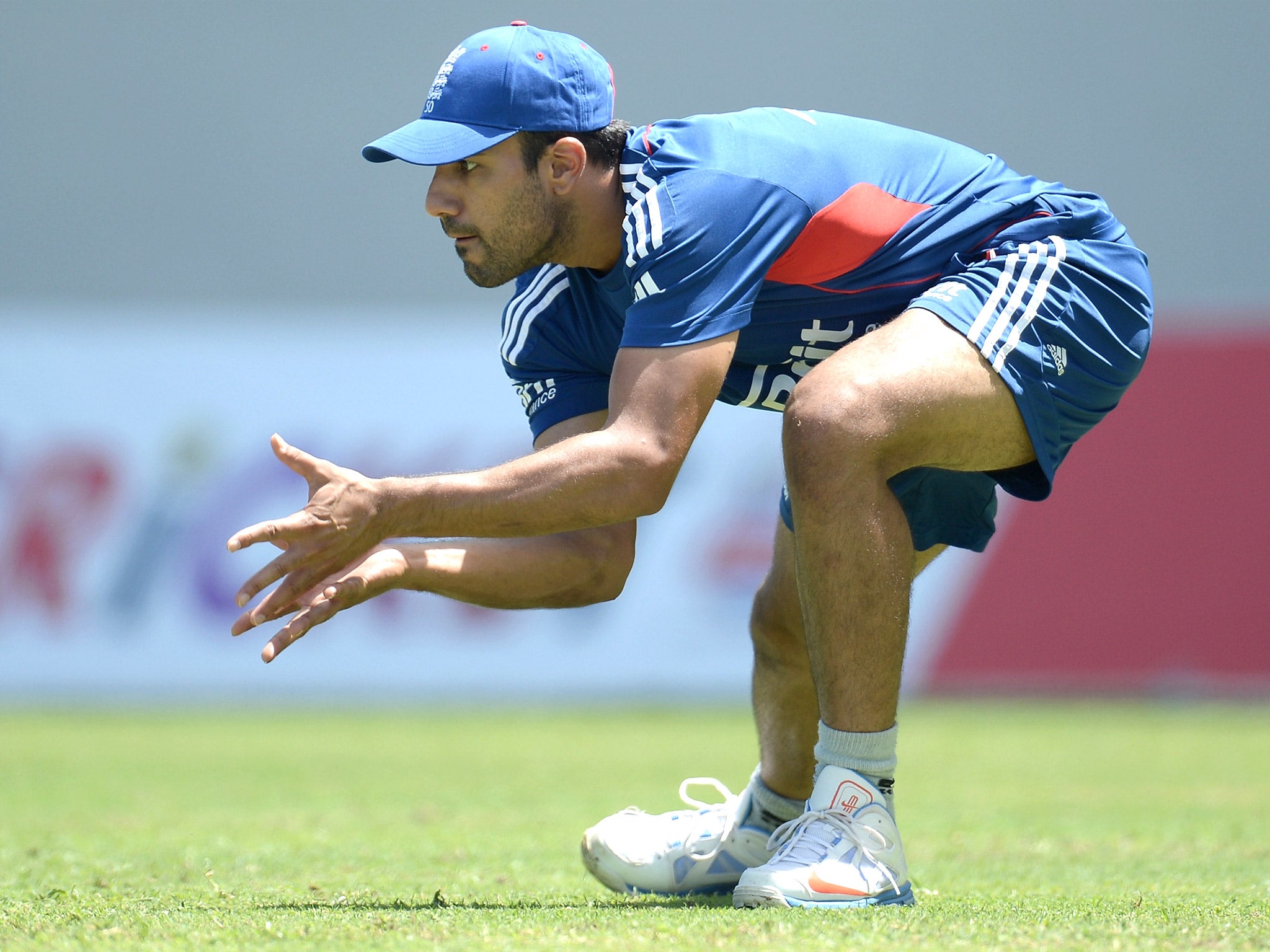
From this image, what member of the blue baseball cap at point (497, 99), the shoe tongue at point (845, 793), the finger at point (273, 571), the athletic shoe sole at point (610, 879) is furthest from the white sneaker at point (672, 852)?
the blue baseball cap at point (497, 99)

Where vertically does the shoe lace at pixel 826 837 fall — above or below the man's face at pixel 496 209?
below

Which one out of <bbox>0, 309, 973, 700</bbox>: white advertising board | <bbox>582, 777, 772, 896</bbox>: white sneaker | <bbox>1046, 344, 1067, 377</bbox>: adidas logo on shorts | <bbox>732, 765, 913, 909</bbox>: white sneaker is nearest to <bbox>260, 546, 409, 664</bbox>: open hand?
<bbox>582, 777, 772, 896</bbox>: white sneaker

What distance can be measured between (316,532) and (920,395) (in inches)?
40.4

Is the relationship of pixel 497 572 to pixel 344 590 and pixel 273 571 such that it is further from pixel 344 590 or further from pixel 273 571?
pixel 273 571

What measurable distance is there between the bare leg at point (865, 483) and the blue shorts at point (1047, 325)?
9cm

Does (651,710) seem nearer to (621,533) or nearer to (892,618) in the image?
(621,533)

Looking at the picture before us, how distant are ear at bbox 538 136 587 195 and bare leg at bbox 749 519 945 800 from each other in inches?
33.2

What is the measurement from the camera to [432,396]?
934 cm

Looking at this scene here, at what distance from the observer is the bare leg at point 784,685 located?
3170 millimetres

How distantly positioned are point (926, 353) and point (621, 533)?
34.5 inches

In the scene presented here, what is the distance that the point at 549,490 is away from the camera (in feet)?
8.54

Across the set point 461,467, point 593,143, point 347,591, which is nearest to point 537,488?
point 347,591

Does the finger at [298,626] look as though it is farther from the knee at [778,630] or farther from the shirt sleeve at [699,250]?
the knee at [778,630]

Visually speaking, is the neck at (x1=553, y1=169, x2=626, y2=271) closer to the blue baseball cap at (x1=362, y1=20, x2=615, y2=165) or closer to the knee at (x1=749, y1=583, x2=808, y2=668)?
the blue baseball cap at (x1=362, y1=20, x2=615, y2=165)
